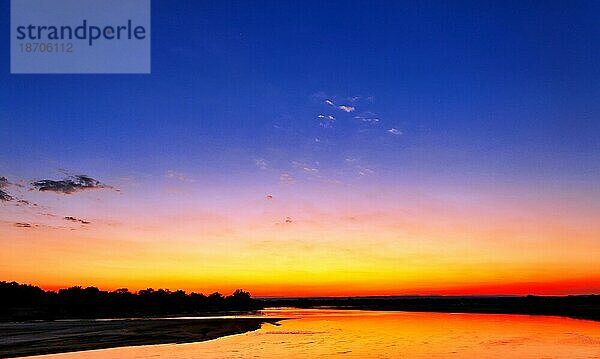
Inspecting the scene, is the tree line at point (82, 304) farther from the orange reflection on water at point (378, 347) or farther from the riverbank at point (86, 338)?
the orange reflection on water at point (378, 347)

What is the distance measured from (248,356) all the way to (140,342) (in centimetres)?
1258

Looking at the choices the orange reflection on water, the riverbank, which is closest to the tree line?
the riverbank

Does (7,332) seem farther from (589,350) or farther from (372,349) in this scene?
(589,350)

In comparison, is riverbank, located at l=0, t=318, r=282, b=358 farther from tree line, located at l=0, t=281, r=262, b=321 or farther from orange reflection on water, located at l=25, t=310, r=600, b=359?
tree line, located at l=0, t=281, r=262, b=321

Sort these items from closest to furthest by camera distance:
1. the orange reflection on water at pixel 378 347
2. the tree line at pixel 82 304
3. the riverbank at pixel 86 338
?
the orange reflection on water at pixel 378 347, the riverbank at pixel 86 338, the tree line at pixel 82 304

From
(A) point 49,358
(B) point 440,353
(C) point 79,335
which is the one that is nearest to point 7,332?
(C) point 79,335

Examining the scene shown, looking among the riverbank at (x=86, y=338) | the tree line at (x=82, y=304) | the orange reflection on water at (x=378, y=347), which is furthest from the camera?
the tree line at (x=82, y=304)

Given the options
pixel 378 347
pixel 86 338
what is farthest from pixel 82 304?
pixel 378 347

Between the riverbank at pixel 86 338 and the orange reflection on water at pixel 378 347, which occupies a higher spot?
the riverbank at pixel 86 338

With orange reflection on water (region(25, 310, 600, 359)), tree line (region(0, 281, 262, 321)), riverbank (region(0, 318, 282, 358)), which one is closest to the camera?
orange reflection on water (region(25, 310, 600, 359))

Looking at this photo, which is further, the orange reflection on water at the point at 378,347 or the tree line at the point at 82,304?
the tree line at the point at 82,304

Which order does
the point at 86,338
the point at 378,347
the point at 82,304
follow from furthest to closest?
the point at 82,304 → the point at 86,338 → the point at 378,347

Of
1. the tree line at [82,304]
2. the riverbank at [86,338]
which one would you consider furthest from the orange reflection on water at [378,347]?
the tree line at [82,304]

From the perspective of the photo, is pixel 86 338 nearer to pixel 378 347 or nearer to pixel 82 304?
pixel 378 347
